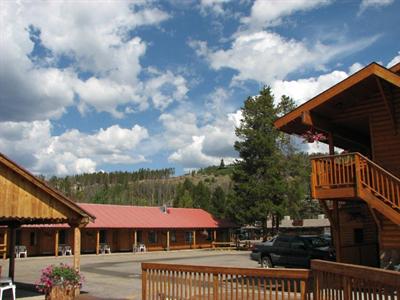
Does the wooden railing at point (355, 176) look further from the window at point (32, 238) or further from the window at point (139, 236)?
the window at point (139, 236)

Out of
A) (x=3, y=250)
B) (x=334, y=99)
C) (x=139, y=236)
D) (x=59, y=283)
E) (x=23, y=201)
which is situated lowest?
(x=3, y=250)

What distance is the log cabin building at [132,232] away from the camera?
3888cm

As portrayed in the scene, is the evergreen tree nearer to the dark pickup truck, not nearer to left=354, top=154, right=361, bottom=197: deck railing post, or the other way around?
the dark pickup truck

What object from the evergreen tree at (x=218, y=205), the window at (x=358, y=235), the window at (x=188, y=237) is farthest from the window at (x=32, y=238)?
the window at (x=358, y=235)

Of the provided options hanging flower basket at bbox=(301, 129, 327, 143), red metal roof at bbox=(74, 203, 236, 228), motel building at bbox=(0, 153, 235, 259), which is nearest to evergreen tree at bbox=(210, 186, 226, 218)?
motel building at bbox=(0, 153, 235, 259)

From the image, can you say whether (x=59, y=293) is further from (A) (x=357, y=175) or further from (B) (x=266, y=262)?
(B) (x=266, y=262)

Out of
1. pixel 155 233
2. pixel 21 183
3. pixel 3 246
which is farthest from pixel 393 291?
pixel 155 233

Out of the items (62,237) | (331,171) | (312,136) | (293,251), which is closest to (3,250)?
(62,237)

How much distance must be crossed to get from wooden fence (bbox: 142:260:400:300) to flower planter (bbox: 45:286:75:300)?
11.6ft

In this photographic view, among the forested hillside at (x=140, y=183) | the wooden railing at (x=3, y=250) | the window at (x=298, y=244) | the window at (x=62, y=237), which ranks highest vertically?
the forested hillside at (x=140, y=183)

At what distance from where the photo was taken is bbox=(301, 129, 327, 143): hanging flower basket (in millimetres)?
16050

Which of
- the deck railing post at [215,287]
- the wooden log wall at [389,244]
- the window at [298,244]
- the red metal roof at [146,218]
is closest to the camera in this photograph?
the deck railing post at [215,287]

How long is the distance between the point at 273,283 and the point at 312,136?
29.8 ft

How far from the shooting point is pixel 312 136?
1625 cm
